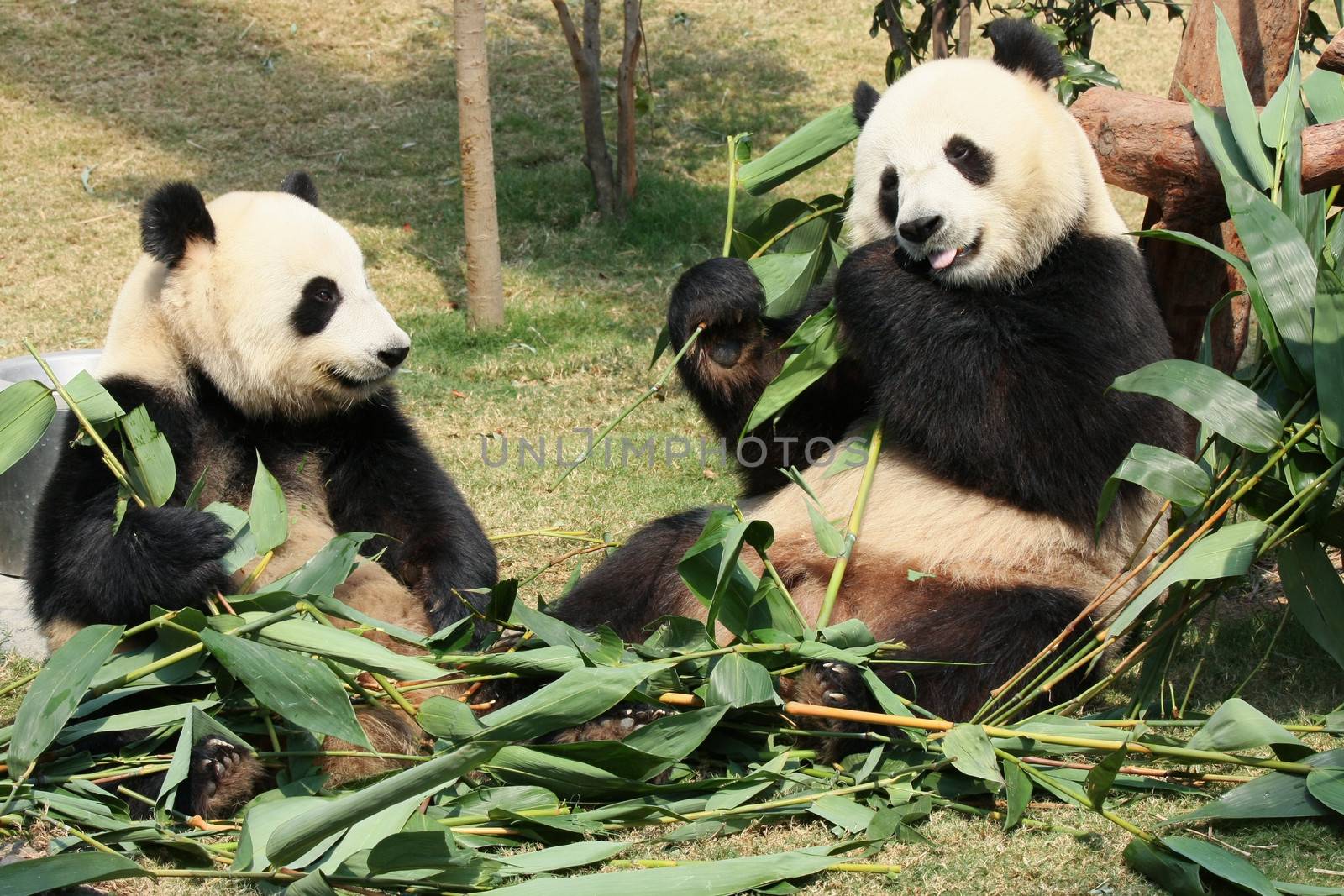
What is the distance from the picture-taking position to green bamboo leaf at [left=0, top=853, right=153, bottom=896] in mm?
2350

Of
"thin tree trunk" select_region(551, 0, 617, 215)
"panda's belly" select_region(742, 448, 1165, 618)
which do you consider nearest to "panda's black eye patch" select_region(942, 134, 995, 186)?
"panda's belly" select_region(742, 448, 1165, 618)

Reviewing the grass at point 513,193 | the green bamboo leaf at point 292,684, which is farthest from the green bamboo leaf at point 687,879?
the green bamboo leaf at point 292,684

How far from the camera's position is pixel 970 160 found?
3500mm

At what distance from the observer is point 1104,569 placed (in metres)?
3.50

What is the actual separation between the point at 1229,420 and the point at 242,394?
268cm

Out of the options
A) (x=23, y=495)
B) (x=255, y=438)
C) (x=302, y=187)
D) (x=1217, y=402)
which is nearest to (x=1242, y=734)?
(x=1217, y=402)

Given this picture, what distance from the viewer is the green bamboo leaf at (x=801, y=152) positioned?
418 cm

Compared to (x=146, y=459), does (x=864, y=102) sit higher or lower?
higher

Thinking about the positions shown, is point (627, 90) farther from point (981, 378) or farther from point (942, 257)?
point (981, 378)

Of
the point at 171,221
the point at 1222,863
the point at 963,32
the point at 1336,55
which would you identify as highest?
the point at 963,32

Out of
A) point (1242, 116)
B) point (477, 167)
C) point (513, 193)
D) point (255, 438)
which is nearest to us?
point (1242, 116)

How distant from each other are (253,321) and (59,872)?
5.53ft

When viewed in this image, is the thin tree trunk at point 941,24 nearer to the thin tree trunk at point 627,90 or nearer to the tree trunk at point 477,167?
the thin tree trunk at point 627,90

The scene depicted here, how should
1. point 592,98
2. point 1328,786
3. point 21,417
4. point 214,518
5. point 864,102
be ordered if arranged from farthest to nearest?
point 592,98, point 864,102, point 214,518, point 21,417, point 1328,786
